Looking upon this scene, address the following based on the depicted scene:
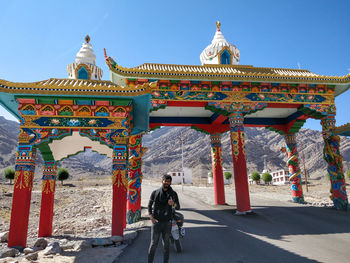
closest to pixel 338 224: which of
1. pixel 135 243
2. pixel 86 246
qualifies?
pixel 135 243

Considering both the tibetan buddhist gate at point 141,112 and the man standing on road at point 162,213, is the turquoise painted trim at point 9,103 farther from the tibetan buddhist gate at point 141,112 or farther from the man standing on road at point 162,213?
the man standing on road at point 162,213

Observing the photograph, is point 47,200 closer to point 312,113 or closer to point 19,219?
point 19,219

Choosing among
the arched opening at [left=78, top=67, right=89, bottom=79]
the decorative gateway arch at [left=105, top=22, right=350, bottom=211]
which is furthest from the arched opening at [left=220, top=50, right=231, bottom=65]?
the arched opening at [left=78, top=67, right=89, bottom=79]

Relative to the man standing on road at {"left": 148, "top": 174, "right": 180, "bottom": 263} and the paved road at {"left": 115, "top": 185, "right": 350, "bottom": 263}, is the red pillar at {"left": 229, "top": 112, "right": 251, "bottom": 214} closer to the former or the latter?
the paved road at {"left": 115, "top": 185, "right": 350, "bottom": 263}

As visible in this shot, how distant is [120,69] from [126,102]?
4057 millimetres

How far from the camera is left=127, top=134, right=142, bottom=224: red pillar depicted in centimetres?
1073

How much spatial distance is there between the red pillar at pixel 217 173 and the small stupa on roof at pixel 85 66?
8.71m

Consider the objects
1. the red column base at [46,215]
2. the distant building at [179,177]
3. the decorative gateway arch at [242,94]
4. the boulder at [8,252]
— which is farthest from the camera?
the distant building at [179,177]

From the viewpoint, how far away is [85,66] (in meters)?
12.8

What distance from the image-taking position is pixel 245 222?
9.43 m

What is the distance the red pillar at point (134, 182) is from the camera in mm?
10727

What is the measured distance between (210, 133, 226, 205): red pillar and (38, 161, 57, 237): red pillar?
1001 centimetres

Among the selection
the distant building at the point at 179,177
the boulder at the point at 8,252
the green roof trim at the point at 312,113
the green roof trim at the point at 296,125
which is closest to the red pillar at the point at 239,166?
the green roof trim at the point at 312,113

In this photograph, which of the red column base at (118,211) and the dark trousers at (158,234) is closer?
the dark trousers at (158,234)
